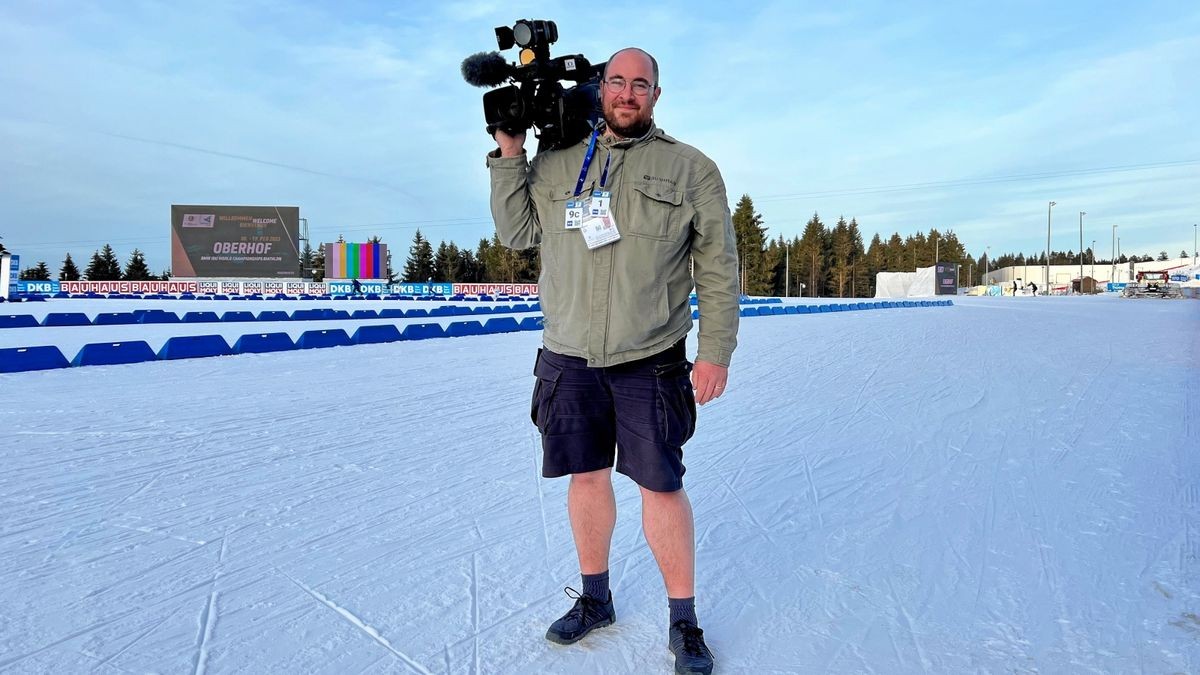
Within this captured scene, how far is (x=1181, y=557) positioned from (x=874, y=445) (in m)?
1.74

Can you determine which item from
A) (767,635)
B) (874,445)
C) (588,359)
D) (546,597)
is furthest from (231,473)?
(874,445)

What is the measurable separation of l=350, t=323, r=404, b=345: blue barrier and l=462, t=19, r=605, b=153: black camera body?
8900 mm

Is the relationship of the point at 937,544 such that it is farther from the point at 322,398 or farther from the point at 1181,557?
the point at 322,398

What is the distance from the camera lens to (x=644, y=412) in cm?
189

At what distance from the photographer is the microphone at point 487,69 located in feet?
6.44

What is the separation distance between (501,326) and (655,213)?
40.1ft

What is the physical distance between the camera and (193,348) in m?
8.27

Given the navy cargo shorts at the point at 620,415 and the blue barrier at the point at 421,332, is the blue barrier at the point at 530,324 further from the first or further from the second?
the navy cargo shorts at the point at 620,415

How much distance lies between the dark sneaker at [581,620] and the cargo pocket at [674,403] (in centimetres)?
55

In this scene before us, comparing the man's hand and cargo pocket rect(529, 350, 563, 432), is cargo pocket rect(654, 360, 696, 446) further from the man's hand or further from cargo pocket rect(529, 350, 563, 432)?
cargo pocket rect(529, 350, 563, 432)

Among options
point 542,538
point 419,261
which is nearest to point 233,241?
point 419,261

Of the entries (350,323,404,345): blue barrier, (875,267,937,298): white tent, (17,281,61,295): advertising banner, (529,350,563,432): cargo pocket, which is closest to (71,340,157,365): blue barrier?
(350,323,404,345): blue barrier

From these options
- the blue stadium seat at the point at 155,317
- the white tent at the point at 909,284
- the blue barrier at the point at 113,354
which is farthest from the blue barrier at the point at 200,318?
the white tent at the point at 909,284

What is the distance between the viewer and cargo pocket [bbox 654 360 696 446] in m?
1.88
